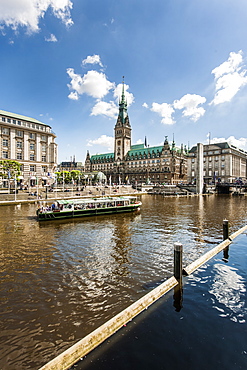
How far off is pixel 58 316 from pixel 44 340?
1.50m

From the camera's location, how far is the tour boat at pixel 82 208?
35.0 m

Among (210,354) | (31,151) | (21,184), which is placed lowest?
(210,354)

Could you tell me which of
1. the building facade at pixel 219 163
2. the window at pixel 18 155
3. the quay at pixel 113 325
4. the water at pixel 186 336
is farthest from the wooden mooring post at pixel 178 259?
the building facade at pixel 219 163

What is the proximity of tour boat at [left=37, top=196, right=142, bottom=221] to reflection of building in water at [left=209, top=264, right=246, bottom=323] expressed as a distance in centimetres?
2688

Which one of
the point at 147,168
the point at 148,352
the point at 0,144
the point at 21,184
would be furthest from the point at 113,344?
the point at 147,168

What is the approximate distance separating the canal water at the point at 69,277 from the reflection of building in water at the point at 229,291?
2.87m

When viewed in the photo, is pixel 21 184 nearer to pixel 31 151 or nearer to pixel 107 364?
pixel 31 151

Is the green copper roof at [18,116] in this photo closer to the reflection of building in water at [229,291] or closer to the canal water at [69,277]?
the canal water at [69,277]

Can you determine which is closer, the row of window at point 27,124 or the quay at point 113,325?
the quay at point 113,325

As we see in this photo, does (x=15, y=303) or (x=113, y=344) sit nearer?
(x=113, y=344)

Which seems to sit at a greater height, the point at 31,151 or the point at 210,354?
the point at 31,151

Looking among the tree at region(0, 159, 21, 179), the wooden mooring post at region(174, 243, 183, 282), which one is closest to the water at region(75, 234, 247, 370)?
the wooden mooring post at region(174, 243, 183, 282)

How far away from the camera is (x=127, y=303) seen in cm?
1093

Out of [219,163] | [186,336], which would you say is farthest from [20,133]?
[219,163]
